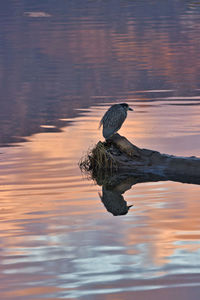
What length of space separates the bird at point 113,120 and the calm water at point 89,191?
86 cm

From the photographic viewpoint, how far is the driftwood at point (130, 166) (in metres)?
15.4

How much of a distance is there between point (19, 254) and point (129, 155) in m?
5.16

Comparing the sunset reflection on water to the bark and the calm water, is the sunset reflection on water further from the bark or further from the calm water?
the bark

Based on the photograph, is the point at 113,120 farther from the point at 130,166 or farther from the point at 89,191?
the point at 89,191

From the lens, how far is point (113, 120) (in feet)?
54.2

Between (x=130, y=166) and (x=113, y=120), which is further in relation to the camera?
(x=113, y=120)

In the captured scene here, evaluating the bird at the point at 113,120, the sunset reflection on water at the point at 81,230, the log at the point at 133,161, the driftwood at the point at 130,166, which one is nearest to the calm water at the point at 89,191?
the sunset reflection on water at the point at 81,230

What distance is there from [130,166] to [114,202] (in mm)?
1916

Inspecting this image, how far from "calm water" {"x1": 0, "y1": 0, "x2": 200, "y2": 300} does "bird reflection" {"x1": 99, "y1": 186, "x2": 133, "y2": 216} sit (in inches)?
3.7

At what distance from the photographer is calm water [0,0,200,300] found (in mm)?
10195

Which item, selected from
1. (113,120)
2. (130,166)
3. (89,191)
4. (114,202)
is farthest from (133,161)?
(114,202)

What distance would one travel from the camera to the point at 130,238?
1188cm

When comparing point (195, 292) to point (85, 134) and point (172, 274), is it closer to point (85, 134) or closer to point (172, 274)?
point (172, 274)

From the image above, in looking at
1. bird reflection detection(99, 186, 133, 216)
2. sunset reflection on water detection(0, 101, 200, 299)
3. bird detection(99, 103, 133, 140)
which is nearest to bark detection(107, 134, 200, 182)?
bird detection(99, 103, 133, 140)
